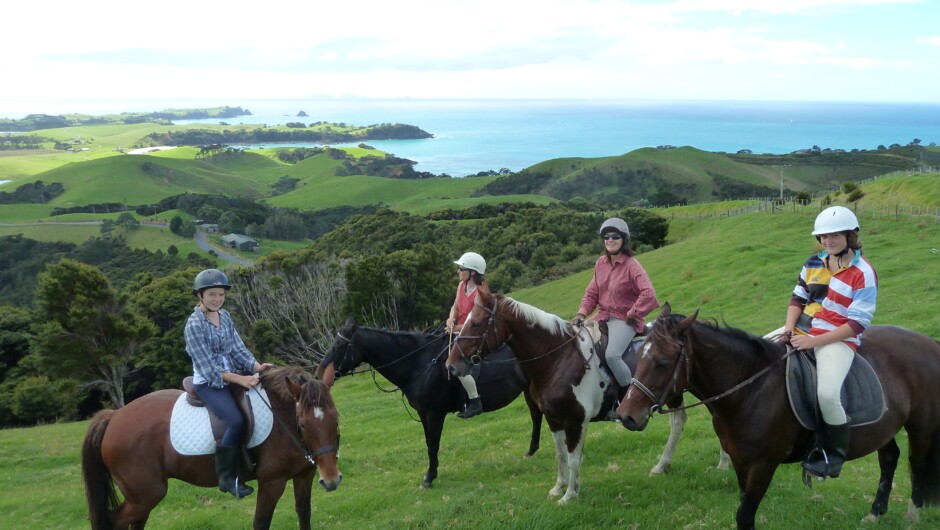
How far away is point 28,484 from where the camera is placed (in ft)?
41.6

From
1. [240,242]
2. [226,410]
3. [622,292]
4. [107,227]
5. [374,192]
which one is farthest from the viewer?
[374,192]

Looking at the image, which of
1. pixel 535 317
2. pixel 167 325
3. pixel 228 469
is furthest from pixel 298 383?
pixel 167 325

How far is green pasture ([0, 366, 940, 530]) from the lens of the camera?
633cm

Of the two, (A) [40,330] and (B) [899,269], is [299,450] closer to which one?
(B) [899,269]

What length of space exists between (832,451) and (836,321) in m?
1.21

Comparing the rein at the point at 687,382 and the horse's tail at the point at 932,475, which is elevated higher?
the rein at the point at 687,382

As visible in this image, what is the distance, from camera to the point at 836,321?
5398mm

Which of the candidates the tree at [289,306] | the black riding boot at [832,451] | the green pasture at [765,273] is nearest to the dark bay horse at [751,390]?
the black riding boot at [832,451]

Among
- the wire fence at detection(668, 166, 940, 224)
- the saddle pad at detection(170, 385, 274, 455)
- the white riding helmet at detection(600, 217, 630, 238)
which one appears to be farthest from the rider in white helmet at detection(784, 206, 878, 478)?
the wire fence at detection(668, 166, 940, 224)

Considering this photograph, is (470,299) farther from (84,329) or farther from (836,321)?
(84,329)

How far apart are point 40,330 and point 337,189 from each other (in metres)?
124

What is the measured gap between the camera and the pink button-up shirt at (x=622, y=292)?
22.5 ft

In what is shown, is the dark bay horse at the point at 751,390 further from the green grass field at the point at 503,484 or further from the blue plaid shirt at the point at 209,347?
the blue plaid shirt at the point at 209,347

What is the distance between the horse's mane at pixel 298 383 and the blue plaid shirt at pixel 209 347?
0.45 meters
